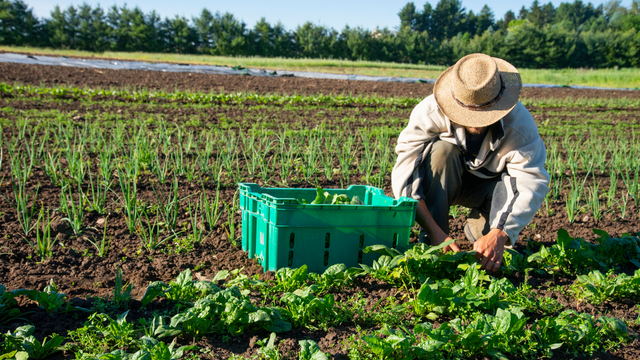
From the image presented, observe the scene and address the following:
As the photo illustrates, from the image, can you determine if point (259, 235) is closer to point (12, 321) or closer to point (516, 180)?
point (12, 321)

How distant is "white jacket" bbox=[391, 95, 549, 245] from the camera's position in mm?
2057

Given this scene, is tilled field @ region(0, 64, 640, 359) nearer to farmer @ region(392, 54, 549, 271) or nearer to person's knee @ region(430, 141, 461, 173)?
farmer @ region(392, 54, 549, 271)

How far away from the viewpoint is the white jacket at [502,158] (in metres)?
2.06

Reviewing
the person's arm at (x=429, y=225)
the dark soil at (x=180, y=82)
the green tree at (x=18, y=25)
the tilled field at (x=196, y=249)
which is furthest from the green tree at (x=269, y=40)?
the person's arm at (x=429, y=225)

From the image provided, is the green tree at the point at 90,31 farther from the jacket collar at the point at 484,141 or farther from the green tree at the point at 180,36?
the jacket collar at the point at 484,141

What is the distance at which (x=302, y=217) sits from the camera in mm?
1825

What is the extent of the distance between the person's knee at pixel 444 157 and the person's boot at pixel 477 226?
1.51 ft

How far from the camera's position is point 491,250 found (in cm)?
198

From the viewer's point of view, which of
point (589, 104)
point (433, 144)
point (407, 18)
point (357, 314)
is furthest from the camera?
point (407, 18)

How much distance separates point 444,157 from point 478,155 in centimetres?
17

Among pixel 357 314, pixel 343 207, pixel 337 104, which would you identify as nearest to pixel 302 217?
pixel 343 207

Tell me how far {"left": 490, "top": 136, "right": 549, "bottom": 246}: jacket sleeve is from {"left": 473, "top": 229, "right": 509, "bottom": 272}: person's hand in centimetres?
6

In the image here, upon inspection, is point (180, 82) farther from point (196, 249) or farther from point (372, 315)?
point (372, 315)

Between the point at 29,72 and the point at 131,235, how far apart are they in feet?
36.1
